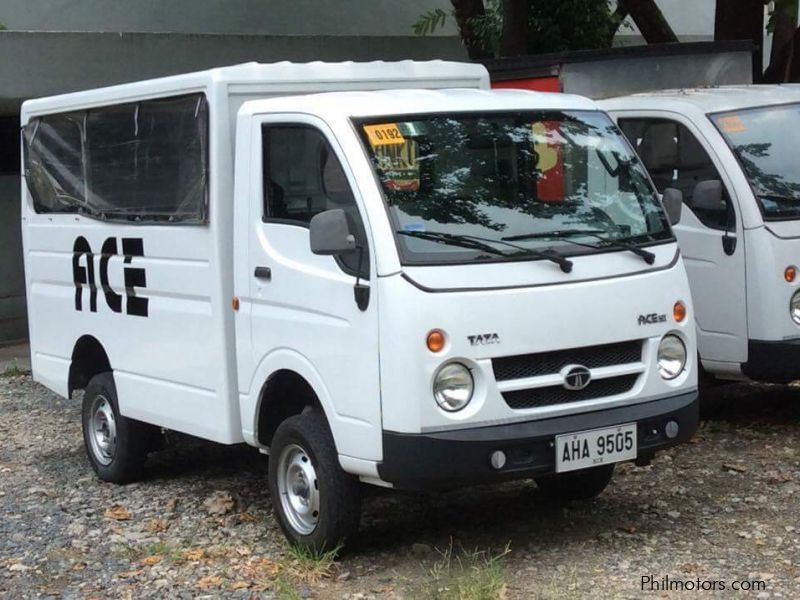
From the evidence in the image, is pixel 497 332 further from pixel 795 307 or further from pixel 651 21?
pixel 651 21

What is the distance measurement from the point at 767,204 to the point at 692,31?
11.4m

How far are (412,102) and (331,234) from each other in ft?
3.09

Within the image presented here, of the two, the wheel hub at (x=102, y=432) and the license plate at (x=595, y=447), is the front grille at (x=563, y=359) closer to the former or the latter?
the license plate at (x=595, y=447)

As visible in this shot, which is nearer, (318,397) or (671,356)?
(318,397)

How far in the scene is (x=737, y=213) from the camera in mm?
7891

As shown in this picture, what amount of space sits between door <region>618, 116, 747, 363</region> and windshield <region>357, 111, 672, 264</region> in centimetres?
162

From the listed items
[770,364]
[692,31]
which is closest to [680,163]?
[770,364]

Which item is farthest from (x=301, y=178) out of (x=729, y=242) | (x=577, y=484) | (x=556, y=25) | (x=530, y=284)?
(x=556, y=25)

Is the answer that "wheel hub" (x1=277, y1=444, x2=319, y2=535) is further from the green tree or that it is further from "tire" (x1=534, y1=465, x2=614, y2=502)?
the green tree

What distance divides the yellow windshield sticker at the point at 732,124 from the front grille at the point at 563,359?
263 centimetres

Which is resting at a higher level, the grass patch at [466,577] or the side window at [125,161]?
the side window at [125,161]

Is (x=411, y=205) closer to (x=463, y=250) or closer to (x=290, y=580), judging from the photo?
(x=463, y=250)

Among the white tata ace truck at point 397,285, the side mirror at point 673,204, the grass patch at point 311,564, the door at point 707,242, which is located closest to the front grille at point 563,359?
the white tata ace truck at point 397,285

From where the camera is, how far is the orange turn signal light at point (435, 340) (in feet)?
18.1
